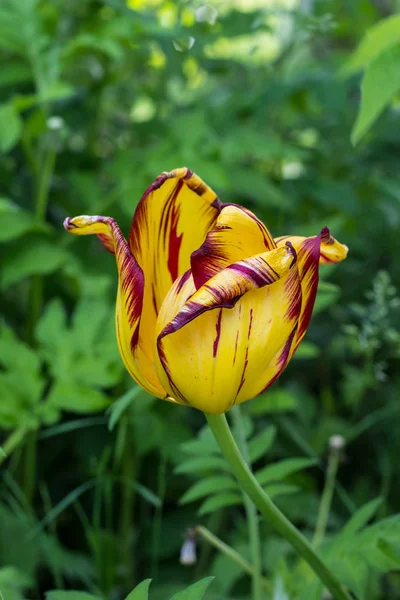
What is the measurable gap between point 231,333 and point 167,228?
175 millimetres

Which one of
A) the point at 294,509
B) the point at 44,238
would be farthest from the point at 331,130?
the point at 294,509

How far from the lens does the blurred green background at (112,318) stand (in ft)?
4.51

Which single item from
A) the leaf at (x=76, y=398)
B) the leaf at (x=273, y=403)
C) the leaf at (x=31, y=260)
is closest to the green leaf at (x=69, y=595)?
the leaf at (x=76, y=398)

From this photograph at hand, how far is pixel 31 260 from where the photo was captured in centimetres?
168

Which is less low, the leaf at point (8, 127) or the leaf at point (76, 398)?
the leaf at point (8, 127)

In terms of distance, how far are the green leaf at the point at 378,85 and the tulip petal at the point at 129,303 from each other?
1.16 feet

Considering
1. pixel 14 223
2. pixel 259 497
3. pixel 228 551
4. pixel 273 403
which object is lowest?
pixel 273 403

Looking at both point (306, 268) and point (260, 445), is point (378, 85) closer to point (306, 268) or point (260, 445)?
point (306, 268)

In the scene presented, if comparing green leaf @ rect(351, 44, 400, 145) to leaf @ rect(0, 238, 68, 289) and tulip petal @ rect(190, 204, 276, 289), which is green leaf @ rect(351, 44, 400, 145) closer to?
tulip petal @ rect(190, 204, 276, 289)

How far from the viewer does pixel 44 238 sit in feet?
5.74

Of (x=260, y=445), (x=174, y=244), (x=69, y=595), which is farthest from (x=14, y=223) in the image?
(x=69, y=595)

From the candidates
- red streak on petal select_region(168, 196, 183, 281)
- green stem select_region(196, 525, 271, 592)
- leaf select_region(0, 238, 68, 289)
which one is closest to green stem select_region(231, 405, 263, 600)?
green stem select_region(196, 525, 271, 592)

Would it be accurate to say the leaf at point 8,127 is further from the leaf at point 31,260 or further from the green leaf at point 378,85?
the green leaf at point 378,85

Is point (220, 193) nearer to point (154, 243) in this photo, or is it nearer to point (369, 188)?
point (369, 188)
